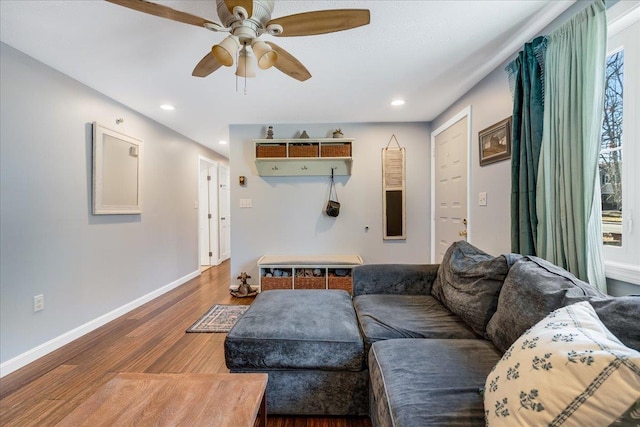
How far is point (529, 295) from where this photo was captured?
1.30 meters

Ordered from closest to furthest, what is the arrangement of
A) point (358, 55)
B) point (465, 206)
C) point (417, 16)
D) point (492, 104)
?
point (417, 16), point (358, 55), point (492, 104), point (465, 206)

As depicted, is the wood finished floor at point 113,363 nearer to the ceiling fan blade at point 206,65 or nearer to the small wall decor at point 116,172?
the small wall decor at point 116,172

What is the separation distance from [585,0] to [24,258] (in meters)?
4.06

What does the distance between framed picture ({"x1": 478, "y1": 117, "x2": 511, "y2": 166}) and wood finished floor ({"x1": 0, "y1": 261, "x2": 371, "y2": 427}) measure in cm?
217

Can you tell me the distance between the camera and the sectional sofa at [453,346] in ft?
2.46

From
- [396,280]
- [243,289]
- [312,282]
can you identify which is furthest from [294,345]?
[243,289]

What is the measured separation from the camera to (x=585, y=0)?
159 centimetres

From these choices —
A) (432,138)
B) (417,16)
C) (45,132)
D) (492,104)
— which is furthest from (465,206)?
(45,132)

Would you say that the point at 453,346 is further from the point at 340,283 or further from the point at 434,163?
the point at 434,163

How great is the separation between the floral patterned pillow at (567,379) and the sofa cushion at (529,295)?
22 centimetres

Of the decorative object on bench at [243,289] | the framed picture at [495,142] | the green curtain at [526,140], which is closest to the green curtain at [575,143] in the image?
the green curtain at [526,140]

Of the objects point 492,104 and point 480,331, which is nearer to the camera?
point 480,331

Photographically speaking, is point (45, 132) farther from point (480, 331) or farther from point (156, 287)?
point (480, 331)

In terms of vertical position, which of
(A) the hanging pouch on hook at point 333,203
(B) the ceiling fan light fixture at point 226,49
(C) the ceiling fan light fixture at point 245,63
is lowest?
(A) the hanging pouch on hook at point 333,203
